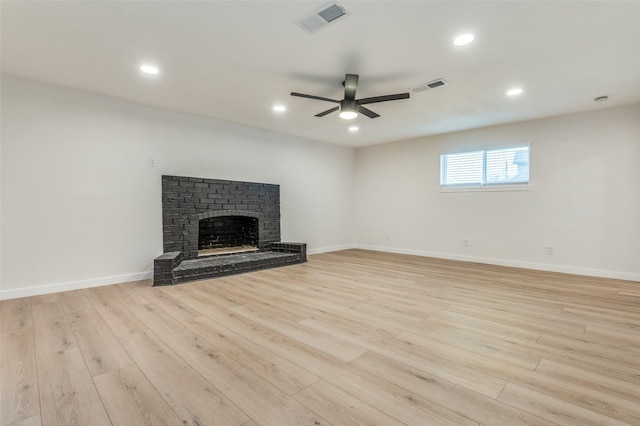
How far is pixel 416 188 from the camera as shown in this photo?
6566 millimetres

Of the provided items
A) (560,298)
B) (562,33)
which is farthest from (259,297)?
(562,33)

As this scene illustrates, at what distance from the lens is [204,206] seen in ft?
16.2

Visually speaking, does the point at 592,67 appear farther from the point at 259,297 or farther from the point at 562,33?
the point at 259,297

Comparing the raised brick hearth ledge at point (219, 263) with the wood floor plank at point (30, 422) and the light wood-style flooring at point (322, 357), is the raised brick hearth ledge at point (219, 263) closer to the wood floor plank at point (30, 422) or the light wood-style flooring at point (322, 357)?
the light wood-style flooring at point (322, 357)

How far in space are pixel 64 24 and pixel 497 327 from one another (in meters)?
4.47

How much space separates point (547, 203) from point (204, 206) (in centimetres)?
575

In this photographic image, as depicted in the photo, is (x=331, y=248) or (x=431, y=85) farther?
(x=331, y=248)

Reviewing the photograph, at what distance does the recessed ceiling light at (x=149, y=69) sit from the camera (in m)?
3.16

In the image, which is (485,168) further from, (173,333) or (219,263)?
(173,333)

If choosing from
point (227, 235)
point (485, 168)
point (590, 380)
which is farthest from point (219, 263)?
point (485, 168)

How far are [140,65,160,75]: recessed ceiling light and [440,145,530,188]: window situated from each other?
5.25m

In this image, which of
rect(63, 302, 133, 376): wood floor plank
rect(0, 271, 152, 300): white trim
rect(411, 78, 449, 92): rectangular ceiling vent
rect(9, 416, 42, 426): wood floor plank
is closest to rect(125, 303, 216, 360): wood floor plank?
rect(63, 302, 133, 376): wood floor plank

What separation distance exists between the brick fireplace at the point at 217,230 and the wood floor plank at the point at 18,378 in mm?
1693

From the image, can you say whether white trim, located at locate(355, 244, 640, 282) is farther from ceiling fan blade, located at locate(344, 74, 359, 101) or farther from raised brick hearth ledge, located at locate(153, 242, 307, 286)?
ceiling fan blade, located at locate(344, 74, 359, 101)
